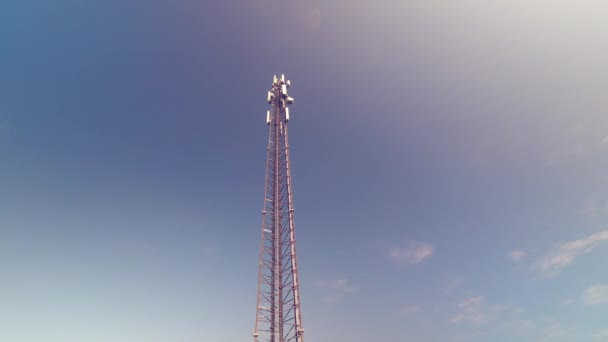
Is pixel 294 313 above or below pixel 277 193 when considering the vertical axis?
below

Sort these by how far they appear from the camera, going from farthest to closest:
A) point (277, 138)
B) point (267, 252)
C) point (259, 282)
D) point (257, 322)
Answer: point (277, 138) < point (267, 252) < point (259, 282) < point (257, 322)

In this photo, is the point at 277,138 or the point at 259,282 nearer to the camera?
the point at 259,282

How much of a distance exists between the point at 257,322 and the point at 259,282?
5114 millimetres

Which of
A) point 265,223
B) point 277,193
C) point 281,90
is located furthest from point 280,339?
point 281,90

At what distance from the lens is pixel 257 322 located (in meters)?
38.9

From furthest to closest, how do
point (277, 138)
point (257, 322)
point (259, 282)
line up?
1. point (277, 138)
2. point (259, 282)
3. point (257, 322)

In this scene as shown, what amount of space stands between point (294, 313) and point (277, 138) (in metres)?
29.3

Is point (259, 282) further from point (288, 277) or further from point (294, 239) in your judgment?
point (294, 239)

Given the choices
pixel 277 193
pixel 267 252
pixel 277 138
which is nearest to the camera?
pixel 267 252

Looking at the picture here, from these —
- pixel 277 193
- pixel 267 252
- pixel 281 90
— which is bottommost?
pixel 267 252

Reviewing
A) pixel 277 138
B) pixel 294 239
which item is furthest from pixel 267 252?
pixel 277 138

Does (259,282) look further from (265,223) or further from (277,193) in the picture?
(277,193)

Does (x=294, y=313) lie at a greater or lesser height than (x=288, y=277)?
lesser

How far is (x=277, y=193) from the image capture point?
49.6 m
